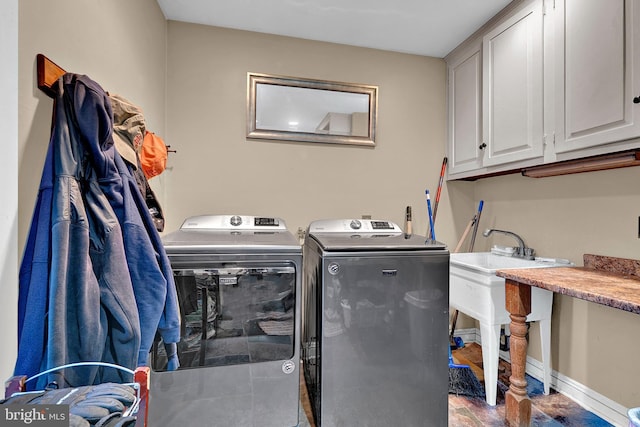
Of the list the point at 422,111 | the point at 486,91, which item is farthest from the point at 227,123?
the point at 486,91

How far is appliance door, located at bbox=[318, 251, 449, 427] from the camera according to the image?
1.56 m

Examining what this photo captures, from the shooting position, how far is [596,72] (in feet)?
5.03

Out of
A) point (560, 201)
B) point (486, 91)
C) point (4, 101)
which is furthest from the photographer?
point (486, 91)

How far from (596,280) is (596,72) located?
1054mm

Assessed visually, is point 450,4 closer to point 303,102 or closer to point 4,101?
point 303,102

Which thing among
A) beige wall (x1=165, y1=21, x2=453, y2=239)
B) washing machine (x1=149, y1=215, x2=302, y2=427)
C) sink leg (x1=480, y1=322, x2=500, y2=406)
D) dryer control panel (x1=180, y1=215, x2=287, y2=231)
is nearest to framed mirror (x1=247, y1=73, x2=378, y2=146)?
beige wall (x1=165, y1=21, x2=453, y2=239)

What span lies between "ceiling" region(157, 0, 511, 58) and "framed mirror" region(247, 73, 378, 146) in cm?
37

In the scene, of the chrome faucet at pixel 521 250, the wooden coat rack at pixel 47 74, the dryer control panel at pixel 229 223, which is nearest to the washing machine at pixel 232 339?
the dryer control panel at pixel 229 223

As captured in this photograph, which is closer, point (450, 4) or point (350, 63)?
point (450, 4)

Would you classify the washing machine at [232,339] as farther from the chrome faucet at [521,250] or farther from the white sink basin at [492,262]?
the chrome faucet at [521,250]

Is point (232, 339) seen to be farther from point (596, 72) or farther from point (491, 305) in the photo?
point (596, 72)

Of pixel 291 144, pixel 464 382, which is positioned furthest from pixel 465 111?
pixel 464 382

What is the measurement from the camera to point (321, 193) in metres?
2.52

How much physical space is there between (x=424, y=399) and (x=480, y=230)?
5.44ft
